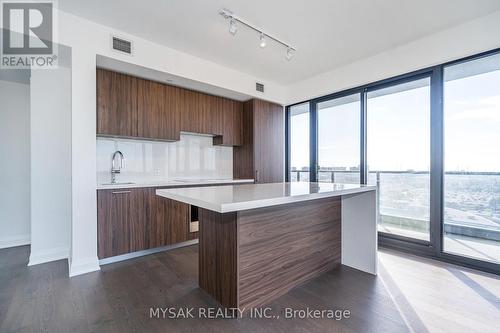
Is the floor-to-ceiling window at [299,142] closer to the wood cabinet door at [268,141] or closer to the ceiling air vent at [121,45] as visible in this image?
the wood cabinet door at [268,141]

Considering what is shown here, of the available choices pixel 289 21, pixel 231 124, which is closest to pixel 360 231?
pixel 289 21

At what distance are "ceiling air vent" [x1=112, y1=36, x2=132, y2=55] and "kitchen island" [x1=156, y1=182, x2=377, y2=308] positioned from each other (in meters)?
1.99

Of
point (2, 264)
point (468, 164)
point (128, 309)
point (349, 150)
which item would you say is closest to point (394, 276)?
point (468, 164)

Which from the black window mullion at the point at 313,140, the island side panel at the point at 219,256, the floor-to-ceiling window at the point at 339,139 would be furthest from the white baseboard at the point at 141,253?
the floor-to-ceiling window at the point at 339,139

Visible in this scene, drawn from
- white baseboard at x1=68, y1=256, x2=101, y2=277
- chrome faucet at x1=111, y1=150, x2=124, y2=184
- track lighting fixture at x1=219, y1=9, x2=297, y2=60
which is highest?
track lighting fixture at x1=219, y1=9, x2=297, y2=60

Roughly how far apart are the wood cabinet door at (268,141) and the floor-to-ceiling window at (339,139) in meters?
0.79

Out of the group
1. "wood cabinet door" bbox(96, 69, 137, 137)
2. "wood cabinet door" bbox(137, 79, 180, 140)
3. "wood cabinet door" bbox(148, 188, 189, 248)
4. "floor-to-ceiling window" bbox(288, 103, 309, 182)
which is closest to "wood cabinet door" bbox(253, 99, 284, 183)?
"floor-to-ceiling window" bbox(288, 103, 309, 182)

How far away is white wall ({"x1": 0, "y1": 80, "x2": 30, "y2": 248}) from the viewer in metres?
3.33

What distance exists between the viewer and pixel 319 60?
3.54 meters

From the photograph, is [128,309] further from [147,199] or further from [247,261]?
[147,199]

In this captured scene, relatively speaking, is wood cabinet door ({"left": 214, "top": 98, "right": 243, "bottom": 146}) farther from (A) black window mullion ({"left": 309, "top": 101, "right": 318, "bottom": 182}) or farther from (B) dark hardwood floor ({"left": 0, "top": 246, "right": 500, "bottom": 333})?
(B) dark hardwood floor ({"left": 0, "top": 246, "right": 500, "bottom": 333})

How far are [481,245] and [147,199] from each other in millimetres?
4090

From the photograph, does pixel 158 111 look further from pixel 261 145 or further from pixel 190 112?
pixel 261 145

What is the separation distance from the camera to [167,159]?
12.2 feet
